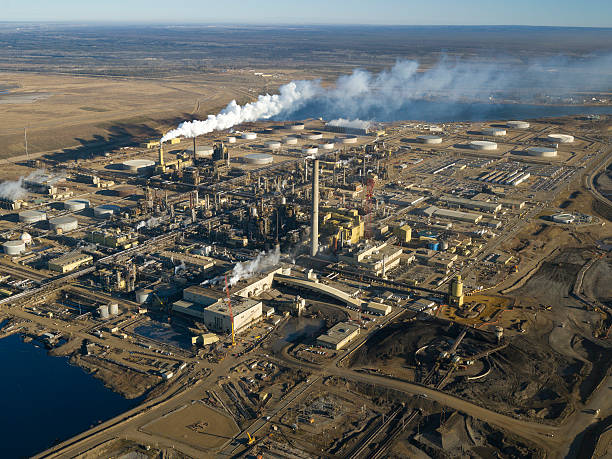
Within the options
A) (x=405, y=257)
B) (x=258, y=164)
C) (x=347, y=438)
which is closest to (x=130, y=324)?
(x=347, y=438)

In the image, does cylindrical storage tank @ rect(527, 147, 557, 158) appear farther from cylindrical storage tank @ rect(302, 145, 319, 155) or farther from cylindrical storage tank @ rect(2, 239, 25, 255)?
cylindrical storage tank @ rect(2, 239, 25, 255)

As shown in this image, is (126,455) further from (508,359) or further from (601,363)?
(601,363)

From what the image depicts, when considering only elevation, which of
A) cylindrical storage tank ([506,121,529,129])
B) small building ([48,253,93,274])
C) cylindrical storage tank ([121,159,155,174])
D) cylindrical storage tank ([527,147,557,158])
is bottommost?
small building ([48,253,93,274])

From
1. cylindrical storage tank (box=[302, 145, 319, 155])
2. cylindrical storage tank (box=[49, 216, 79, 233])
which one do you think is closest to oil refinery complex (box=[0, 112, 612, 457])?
cylindrical storage tank (box=[49, 216, 79, 233])

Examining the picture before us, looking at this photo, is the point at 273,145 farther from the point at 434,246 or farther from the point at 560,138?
the point at 560,138

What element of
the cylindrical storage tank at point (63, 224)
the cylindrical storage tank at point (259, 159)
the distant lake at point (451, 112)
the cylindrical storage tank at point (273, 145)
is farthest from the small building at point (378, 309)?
the distant lake at point (451, 112)

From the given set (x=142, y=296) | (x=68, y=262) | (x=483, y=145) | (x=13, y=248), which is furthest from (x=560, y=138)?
(x=13, y=248)
